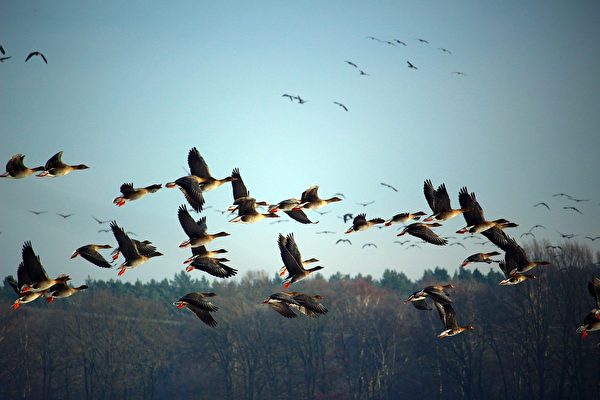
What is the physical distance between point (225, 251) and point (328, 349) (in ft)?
238

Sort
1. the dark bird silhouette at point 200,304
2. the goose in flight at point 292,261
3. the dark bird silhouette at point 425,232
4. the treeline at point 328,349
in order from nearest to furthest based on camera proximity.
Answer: the dark bird silhouette at point 200,304, the goose in flight at point 292,261, the dark bird silhouette at point 425,232, the treeline at point 328,349

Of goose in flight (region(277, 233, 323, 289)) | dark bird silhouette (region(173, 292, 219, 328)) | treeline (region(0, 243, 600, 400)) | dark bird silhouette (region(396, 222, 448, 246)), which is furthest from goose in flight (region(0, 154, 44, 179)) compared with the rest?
treeline (region(0, 243, 600, 400))

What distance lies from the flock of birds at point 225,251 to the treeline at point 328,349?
171ft

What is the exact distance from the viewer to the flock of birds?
73.7 ft

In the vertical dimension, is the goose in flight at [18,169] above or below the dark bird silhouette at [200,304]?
above

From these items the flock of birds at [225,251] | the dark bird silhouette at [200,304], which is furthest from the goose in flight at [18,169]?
the dark bird silhouette at [200,304]

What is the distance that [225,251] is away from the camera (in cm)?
2438

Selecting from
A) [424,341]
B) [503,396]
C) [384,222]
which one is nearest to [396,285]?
[424,341]

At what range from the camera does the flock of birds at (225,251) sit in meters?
22.5

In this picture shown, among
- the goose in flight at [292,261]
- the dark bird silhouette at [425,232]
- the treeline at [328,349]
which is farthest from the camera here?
the treeline at [328,349]

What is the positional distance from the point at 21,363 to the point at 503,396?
57.3 metres

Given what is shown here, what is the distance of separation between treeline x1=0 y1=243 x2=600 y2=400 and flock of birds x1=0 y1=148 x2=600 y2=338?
52028mm

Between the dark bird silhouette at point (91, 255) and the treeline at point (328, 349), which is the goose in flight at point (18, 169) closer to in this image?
the dark bird silhouette at point (91, 255)

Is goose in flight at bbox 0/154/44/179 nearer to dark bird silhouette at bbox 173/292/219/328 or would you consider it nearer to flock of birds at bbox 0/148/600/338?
flock of birds at bbox 0/148/600/338
